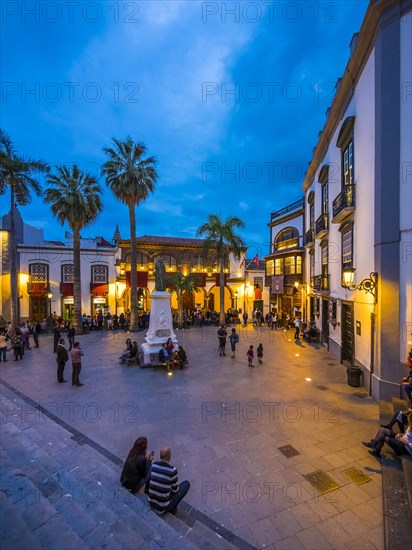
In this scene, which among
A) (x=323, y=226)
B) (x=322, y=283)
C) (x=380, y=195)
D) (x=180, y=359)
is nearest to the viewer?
(x=380, y=195)

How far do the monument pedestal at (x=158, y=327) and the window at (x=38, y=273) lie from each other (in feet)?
61.0

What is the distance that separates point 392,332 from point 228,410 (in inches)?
222

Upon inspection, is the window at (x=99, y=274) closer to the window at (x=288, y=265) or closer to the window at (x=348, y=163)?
the window at (x=288, y=265)

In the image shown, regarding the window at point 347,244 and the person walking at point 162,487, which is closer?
the person walking at point 162,487

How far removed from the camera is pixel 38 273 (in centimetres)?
2616

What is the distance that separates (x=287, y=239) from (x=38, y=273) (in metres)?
25.8

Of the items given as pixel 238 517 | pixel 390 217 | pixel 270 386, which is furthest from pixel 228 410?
pixel 390 217

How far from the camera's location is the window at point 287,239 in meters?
25.1

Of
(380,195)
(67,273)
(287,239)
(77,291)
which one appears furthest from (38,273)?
(380,195)

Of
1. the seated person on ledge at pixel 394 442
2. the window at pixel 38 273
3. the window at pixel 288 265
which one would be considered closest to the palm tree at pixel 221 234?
the window at pixel 288 265

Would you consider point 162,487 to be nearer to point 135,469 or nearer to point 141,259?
point 135,469

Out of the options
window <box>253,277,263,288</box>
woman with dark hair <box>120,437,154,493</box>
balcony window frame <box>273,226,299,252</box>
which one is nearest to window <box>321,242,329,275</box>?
balcony window frame <box>273,226,299,252</box>

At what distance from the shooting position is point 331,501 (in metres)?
4.50

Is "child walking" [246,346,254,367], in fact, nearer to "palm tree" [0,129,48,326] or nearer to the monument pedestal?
the monument pedestal
